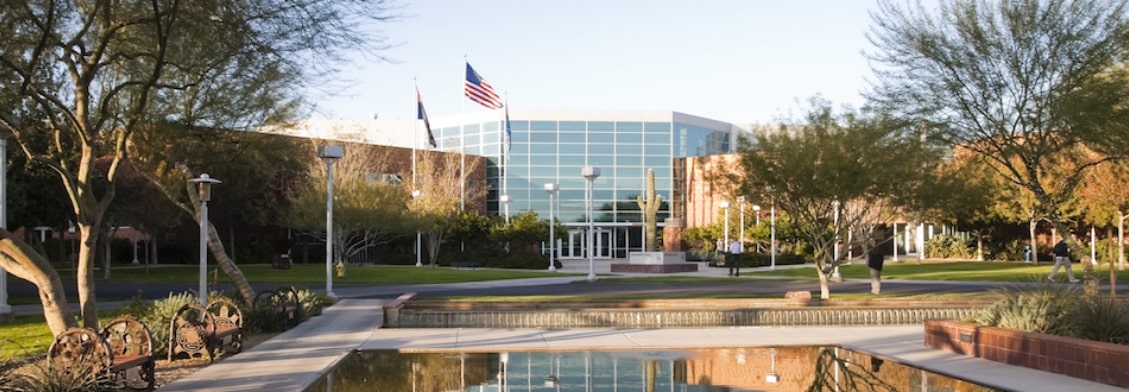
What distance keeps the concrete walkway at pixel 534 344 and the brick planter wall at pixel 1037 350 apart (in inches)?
6.1

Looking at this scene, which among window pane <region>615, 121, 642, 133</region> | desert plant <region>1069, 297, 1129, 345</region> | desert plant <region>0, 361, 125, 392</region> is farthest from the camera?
window pane <region>615, 121, 642, 133</region>

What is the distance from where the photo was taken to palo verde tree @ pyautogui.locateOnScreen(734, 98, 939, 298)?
21.5m

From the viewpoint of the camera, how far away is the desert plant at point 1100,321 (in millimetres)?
11953

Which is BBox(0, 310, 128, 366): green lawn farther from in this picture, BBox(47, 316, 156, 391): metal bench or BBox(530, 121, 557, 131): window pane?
BBox(530, 121, 557, 131): window pane

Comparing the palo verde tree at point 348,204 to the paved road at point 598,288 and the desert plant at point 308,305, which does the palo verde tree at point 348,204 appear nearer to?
the paved road at point 598,288

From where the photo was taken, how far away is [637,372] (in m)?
12.0

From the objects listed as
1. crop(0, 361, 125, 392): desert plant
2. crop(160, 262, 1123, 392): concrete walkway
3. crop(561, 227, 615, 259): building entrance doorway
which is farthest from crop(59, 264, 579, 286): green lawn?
crop(561, 227, 615, 259): building entrance doorway

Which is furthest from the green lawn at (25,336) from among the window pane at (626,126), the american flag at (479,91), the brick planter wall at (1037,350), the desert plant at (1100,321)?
the window pane at (626,126)

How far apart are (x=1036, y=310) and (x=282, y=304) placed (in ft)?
40.6

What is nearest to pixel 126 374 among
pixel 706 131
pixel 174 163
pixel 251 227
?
pixel 174 163

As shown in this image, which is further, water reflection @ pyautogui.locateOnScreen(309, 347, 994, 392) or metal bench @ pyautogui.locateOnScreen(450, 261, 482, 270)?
metal bench @ pyautogui.locateOnScreen(450, 261, 482, 270)

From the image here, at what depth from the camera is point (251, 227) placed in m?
59.2

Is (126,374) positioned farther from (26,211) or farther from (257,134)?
(26,211)

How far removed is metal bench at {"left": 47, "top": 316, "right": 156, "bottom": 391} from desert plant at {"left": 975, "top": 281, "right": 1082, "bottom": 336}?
36.1 ft
